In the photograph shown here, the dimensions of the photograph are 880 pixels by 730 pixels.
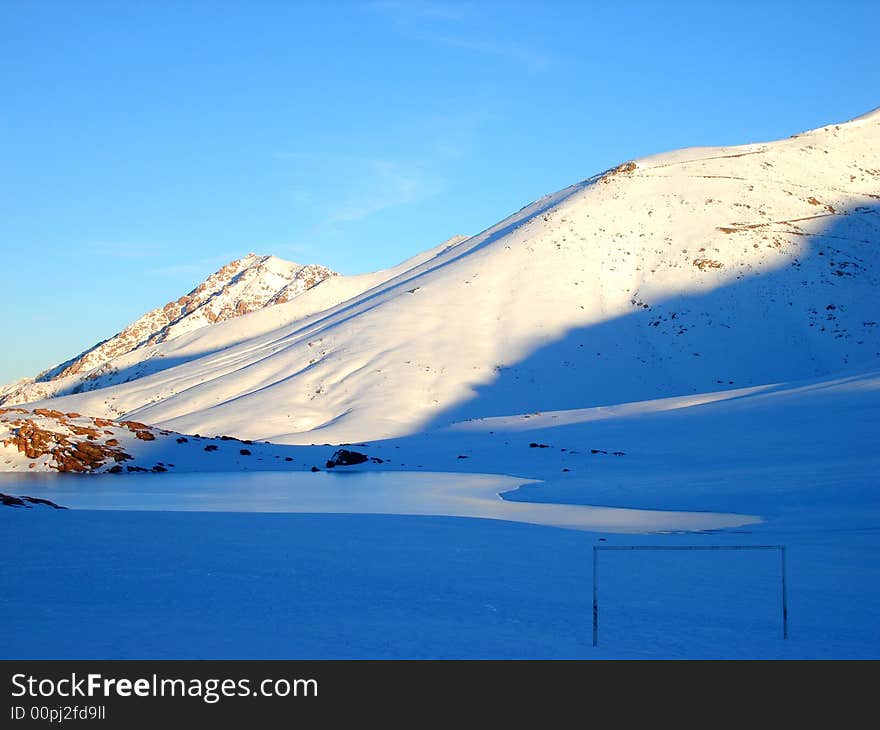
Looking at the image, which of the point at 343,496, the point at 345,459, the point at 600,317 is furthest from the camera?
the point at 600,317

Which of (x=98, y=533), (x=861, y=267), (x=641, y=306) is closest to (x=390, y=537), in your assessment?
(x=98, y=533)

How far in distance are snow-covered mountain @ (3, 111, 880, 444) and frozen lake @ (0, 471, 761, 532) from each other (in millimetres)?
20805

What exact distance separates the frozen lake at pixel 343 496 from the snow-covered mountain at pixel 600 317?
68.3 feet

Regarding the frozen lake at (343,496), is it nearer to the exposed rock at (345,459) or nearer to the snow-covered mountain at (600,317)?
the exposed rock at (345,459)

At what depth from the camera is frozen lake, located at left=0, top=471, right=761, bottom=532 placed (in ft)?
65.6

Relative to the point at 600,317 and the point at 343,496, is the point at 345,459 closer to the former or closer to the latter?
the point at 343,496

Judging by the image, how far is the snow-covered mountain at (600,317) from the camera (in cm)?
6912

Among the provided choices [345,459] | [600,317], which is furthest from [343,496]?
[600,317]

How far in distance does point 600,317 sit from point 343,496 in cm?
5693

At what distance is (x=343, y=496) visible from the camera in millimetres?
25641

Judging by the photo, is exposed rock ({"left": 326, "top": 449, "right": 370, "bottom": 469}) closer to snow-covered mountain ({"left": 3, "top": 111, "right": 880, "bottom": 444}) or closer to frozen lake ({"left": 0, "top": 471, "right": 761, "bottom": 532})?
frozen lake ({"left": 0, "top": 471, "right": 761, "bottom": 532})

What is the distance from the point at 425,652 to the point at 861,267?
83.4 metres
